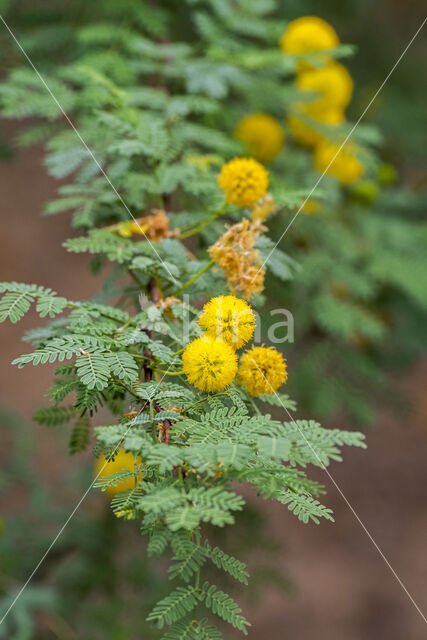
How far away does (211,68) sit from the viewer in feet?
5.91

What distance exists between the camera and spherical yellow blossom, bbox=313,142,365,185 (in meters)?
2.05

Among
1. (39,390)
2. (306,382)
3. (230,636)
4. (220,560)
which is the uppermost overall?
(220,560)

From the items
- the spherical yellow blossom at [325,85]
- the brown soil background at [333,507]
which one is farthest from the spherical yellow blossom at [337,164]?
the brown soil background at [333,507]

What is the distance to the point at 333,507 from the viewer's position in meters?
4.14

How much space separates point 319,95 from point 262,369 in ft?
4.22

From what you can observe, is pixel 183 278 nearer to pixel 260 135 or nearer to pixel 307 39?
pixel 260 135

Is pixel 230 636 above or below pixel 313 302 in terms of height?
below

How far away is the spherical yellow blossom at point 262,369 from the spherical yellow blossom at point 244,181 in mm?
353

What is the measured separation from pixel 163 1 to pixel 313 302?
1.28 metres

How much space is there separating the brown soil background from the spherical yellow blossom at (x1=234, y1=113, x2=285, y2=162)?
1.90 m

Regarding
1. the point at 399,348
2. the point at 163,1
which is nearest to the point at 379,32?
the point at 163,1

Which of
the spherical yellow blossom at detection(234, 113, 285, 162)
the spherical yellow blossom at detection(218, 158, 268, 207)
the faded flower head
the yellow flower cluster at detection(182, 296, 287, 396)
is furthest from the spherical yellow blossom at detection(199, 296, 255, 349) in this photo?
the spherical yellow blossom at detection(234, 113, 285, 162)

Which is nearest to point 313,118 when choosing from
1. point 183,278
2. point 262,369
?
point 183,278

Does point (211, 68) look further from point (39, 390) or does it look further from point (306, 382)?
point (39, 390)
